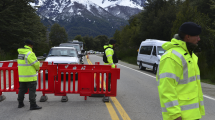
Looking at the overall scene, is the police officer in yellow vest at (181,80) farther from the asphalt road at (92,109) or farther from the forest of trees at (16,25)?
the forest of trees at (16,25)

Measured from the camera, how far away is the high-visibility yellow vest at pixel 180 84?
239cm

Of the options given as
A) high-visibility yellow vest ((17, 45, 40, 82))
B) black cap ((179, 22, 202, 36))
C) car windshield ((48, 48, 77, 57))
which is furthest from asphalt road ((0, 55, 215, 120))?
car windshield ((48, 48, 77, 57))

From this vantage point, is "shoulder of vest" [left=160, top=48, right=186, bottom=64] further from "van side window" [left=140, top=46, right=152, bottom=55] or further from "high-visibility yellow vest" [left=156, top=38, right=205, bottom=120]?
"van side window" [left=140, top=46, right=152, bottom=55]

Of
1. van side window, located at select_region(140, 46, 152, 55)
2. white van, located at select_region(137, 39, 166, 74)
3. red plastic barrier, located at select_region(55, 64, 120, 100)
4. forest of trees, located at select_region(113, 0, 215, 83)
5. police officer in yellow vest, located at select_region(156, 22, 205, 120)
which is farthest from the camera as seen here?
van side window, located at select_region(140, 46, 152, 55)

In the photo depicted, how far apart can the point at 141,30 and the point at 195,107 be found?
31583 millimetres

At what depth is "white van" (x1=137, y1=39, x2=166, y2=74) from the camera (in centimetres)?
1538

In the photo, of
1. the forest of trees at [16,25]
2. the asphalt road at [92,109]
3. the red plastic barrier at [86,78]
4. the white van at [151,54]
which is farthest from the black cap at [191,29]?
the forest of trees at [16,25]

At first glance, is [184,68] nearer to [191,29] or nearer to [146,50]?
[191,29]

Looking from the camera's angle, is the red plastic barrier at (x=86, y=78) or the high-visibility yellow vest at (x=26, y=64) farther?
the red plastic barrier at (x=86, y=78)

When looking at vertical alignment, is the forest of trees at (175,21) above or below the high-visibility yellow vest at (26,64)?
above

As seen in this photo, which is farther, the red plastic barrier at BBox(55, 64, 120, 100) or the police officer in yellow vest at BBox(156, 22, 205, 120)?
the red plastic barrier at BBox(55, 64, 120, 100)

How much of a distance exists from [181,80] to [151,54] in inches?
553

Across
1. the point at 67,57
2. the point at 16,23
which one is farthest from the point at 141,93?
the point at 16,23

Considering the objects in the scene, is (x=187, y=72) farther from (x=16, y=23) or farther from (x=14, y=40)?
(x=14, y=40)
